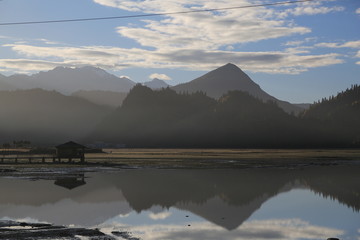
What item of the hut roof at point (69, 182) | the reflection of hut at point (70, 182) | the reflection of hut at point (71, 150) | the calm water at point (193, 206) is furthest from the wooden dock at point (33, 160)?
the hut roof at point (69, 182)

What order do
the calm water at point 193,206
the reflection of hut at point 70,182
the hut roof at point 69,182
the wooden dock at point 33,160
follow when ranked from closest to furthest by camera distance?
the calm water at point 193,206 → the hut roof at point 69,182 → the reflection of hut at point 70,182 → the wooden dock at point 33,160

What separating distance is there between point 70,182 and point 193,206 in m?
18.3

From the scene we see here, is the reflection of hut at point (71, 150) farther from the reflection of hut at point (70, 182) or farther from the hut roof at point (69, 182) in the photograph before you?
the hut roof at point (69, 182)

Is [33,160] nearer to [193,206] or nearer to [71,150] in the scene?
[71,150]

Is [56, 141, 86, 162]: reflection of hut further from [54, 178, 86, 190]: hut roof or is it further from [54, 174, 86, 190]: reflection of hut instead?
[54, 178, 86, 190]: hut roof

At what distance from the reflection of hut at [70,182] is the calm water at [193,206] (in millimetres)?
65

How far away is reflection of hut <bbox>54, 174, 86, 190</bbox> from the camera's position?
44081mm

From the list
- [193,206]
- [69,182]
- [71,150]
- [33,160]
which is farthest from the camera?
[33,160]

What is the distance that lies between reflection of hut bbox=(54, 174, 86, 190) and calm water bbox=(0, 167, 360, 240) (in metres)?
0.06

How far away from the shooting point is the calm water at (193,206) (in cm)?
2419

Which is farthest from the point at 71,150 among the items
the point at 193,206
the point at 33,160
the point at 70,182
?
the point at 193,206

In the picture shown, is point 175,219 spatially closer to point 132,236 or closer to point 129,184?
point 132,236

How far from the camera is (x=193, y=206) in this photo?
32.1m

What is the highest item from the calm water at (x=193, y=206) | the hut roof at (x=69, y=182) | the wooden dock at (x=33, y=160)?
the wooden dock at (x=33, y=160)
